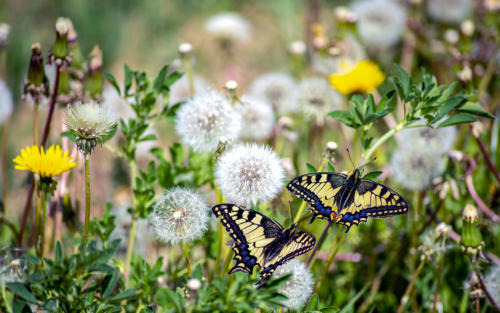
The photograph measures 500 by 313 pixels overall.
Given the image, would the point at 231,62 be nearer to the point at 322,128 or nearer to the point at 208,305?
the point at 322,128

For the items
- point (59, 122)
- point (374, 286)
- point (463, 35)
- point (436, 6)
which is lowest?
point (374, 286)

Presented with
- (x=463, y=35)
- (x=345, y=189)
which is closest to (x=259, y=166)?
(x=345, y=189)

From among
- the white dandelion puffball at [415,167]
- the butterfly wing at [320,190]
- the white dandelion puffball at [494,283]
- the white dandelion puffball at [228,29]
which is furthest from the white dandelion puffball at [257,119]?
the white dandelion puffball at [228,29]

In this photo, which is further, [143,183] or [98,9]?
[98,9]

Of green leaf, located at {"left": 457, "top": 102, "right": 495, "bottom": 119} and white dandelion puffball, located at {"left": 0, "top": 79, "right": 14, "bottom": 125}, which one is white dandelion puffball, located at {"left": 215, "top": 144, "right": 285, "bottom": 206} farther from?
white dandelion puffball, located at {"left": 0, "top": 79, "right": 14, "bottom": 125}

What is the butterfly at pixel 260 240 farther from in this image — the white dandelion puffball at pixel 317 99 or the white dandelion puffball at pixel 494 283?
the white dandelion puffball at pixel 317 99
